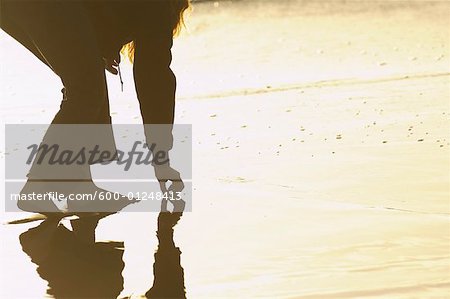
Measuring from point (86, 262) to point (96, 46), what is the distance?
76 cm

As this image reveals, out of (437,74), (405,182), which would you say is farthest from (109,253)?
(437,74)

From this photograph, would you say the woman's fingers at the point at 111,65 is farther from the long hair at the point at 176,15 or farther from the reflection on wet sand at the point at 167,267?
the reflection on wet sand at the point at 167,267

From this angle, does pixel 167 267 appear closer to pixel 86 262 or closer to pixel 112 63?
pixel 86 262

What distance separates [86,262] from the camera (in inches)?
130

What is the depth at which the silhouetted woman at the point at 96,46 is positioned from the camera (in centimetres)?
352

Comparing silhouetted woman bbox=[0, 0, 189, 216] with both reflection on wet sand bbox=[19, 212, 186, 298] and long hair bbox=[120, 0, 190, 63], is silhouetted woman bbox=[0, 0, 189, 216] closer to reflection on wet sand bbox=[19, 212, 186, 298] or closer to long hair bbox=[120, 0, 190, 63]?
long hair bbox=[120, 0, 190, 63]

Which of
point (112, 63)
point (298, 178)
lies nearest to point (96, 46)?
point (112, 63)

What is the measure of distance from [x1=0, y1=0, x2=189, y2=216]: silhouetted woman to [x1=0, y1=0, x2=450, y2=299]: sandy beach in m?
0.16

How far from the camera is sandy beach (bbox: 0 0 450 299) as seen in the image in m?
3.17

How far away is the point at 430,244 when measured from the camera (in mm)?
3518

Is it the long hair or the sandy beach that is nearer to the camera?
the sandy beach

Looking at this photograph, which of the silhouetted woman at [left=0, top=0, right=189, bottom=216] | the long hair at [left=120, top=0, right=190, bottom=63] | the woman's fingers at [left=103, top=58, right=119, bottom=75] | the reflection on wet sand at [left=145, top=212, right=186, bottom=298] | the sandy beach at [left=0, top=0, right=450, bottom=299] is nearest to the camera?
the reflection on wet sand at [left=145, top=212, right=186, bottom=298]

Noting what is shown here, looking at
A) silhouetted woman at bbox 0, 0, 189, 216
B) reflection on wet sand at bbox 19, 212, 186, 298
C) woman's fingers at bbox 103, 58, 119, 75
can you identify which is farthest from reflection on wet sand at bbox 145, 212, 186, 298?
woman's fingers at bbox 103, 58, 119, 75

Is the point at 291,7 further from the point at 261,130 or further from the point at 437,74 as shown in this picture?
the point at 261,130
